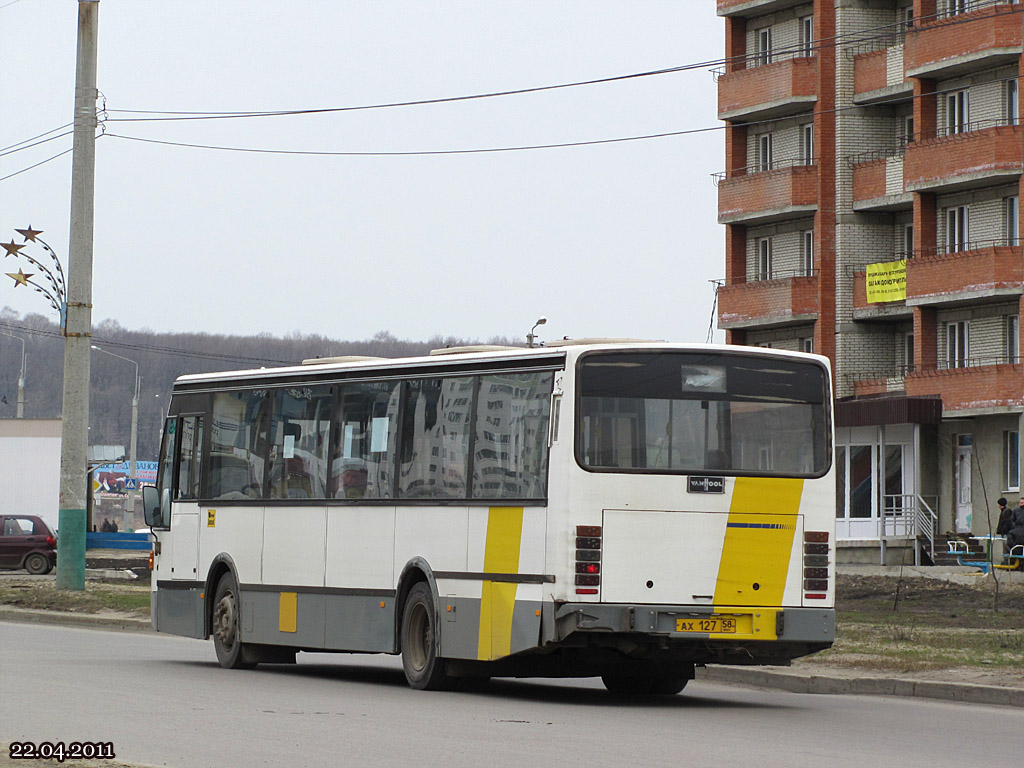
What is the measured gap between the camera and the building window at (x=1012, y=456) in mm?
51219

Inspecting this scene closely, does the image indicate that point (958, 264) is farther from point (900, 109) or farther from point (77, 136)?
point (77, 136)

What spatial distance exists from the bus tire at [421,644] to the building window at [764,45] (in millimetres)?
44790

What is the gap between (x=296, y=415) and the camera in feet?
62.9

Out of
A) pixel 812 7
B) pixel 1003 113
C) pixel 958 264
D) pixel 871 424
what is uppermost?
pixel 812 7

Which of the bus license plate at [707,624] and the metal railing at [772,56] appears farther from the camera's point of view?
the metal railing at [772,56]

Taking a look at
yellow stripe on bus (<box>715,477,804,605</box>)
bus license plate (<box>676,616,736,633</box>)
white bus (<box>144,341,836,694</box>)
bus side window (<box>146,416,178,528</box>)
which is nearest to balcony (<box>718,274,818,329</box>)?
bus side window (<box>146,416,178,528</box>)

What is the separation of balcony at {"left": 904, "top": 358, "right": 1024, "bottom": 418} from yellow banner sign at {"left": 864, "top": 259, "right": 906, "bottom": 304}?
3.04 meters

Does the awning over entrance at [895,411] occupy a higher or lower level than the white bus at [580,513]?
higher

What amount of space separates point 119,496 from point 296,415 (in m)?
142

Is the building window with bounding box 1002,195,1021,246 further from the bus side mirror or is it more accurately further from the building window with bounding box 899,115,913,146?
the bus side mirror

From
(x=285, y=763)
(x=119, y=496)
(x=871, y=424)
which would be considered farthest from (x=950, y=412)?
(x=119, y=496)

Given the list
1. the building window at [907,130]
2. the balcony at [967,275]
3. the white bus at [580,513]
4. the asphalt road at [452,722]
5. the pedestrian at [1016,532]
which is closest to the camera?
the asphalt road at [452,722]

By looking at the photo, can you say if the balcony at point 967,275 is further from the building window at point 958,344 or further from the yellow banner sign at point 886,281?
the yellow banner sign at point 886,281

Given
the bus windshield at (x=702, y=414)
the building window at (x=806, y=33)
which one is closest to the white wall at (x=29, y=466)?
the building window at (x=806, y=33)
